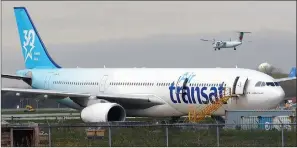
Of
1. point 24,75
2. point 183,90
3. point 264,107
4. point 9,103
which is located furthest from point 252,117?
point 9,103

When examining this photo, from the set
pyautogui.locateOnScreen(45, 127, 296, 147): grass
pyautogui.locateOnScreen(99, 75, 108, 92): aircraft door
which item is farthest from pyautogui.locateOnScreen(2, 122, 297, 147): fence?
pyautogui.locateOnScreen(99, 75, 108, 92): aircraft door

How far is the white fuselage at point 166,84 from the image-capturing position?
43.4 meters

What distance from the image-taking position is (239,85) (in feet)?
142

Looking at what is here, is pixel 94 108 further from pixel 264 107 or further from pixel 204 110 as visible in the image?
pixel 264 107

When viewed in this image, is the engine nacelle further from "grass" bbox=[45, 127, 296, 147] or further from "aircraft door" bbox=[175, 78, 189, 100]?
"grass" bbox=[45, 127, 296, 147]

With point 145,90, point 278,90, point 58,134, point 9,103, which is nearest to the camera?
point 58,134

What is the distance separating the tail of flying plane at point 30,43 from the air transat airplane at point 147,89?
1093mm

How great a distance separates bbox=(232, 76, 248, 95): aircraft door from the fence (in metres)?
8.11

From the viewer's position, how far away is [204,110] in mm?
43969

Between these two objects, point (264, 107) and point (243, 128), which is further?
point (264, 107)

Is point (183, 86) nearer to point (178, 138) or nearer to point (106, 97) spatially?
point (106, 97)

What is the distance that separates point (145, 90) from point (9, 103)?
63.2m

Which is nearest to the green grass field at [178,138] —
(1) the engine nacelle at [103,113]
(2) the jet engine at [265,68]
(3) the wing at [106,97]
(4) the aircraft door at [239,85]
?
(4) the aircraft door at [239,85]

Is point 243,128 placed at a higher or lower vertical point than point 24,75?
lower
